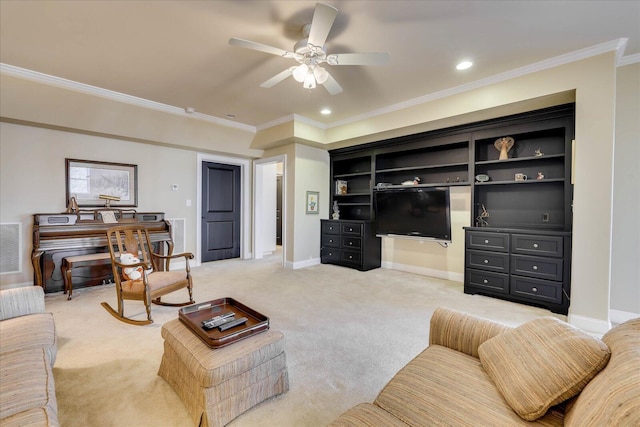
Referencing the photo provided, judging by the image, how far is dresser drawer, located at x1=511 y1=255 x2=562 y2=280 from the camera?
3.15m

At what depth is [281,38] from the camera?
2.67 metres

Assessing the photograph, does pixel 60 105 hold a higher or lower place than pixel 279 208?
higher

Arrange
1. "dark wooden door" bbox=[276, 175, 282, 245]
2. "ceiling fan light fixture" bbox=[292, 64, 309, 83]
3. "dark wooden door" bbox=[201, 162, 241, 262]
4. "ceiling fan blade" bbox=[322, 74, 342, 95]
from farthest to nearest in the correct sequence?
"dark wooden door" bbox=[276, 175, 282, 245], "dark wooden door" bbox=[201, 162, 241, 262], "ceiling fan blade" bbox=[322, 74, 342, 95], "ceiling fan light fixture" bbox=[292, 64, 309, 83]

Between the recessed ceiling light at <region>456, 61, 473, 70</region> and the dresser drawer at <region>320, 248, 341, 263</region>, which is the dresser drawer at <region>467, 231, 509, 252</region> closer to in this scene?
the recessed ceiling light at <region>456, 61, 473, 70</region>

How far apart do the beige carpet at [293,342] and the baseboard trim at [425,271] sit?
0.21m

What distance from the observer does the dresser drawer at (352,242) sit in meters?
5.07

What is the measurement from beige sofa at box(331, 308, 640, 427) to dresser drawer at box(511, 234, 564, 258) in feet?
8.29

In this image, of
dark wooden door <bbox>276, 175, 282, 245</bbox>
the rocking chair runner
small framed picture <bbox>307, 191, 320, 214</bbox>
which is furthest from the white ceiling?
dark wooden door <bbox>276, 175, 282, 245</bbox>

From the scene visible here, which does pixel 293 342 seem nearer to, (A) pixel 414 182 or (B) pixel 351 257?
(B) pixel 351 257

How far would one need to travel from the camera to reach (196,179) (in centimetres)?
537

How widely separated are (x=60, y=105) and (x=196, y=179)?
2.15m

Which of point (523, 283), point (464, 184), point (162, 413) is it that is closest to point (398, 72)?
point (464, 184)

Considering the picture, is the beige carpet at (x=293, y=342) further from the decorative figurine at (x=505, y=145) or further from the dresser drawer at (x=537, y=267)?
the decorative figurine at (x=505, y=145)

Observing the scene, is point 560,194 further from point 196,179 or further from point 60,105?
point 60,105
